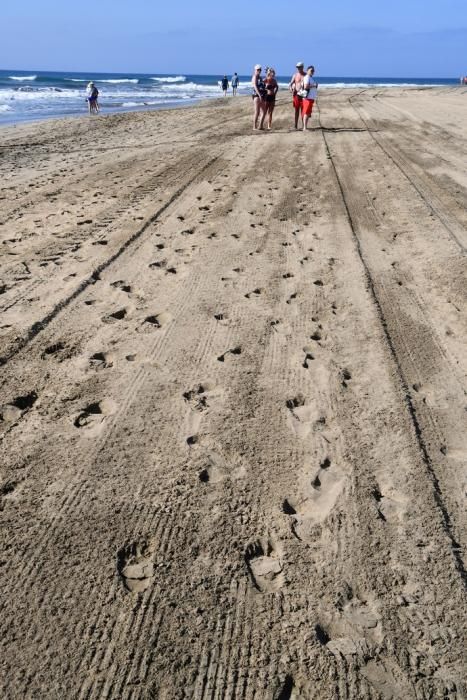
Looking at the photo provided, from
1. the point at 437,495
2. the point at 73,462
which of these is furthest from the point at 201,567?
the point at 437,495

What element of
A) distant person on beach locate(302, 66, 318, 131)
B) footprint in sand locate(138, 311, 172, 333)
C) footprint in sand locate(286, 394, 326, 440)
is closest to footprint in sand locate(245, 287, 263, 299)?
footprint in sand locate(138, 311, 172, 333)

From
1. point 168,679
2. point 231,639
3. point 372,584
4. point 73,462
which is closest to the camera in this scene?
point 168,679

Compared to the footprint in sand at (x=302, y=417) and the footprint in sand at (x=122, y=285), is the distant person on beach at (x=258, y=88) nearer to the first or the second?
the footprint in sand at (x=122, y=285)

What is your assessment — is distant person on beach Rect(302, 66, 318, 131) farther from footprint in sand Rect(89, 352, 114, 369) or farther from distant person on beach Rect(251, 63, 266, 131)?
footprint in sand Rect(89, 352, 114, 369)

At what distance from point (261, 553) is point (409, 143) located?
40.6 ft

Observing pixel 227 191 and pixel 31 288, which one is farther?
pixel 227 191

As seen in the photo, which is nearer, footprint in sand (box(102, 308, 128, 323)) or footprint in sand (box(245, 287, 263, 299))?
footprint in sand (box(102, 308, 128, 323))

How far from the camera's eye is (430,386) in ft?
11.3

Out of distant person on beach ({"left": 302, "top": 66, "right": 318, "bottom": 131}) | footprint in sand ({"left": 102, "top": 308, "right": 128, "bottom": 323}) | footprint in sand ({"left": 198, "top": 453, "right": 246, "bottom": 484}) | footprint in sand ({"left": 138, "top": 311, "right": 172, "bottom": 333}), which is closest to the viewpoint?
footprint in sand ({"left": 198, "top": 453, "right": 246, "bottom": 484})

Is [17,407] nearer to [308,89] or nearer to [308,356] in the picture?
[308,356]

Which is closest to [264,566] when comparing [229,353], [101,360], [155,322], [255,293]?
[229,353]

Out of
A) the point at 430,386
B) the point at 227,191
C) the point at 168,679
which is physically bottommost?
the point at 168,679

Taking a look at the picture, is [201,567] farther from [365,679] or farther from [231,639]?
[365,679]

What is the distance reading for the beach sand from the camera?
6.28 feet
